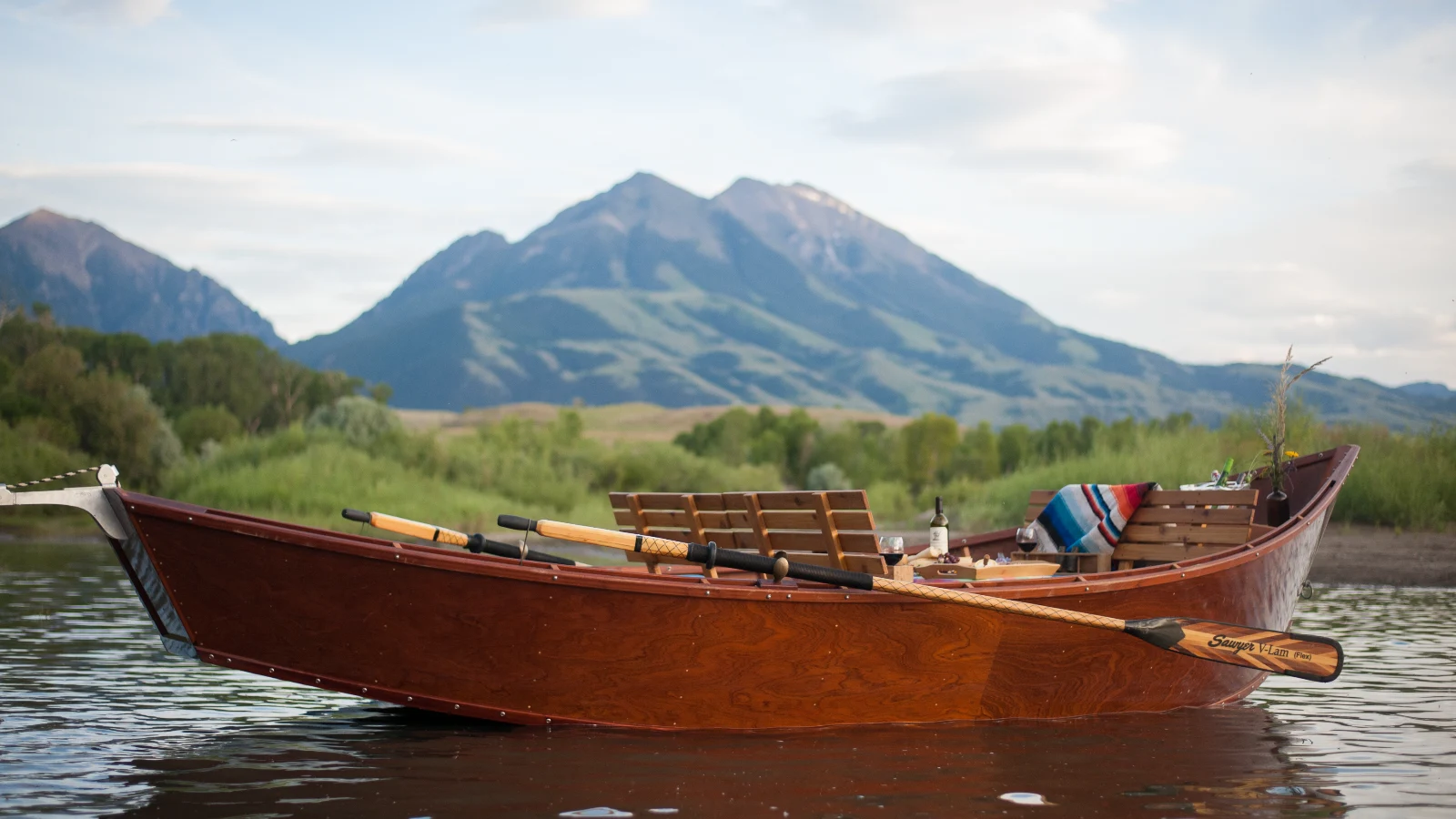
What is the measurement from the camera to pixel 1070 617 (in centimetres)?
872

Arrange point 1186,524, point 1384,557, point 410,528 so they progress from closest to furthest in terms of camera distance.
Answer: point 410,528
point 1186,524
point 1384,557

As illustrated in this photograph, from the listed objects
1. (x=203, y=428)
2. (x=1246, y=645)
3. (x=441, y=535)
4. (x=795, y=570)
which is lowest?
(x=1246, y=645)

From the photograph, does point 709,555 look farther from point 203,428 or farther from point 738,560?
point 203,428

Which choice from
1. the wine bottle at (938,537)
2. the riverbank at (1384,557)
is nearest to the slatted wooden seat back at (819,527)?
the wine bottle at (938,537)

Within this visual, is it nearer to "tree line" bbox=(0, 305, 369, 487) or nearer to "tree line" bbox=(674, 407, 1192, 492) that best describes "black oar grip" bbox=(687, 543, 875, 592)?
"tree line" bbox=(0, 305, 369, 487)

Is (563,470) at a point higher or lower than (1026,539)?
higher

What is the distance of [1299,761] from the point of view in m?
8.30

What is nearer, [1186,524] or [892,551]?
[892,551]

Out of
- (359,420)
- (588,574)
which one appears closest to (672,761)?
(588,574)

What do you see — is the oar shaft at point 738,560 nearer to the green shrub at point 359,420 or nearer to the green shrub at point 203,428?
the green shrub at point 359,420

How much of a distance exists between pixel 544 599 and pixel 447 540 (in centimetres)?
133

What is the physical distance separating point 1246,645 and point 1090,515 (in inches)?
65.7

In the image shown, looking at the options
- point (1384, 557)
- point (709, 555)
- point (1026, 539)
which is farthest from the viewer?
point (1384, 557)

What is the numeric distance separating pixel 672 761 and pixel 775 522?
1905 millimetres
